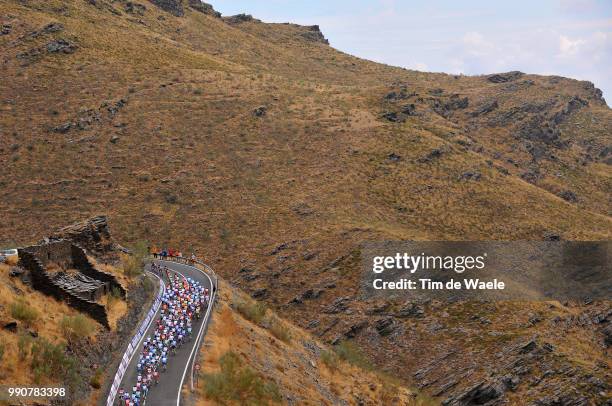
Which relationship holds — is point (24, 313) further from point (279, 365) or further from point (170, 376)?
point (279, 365)

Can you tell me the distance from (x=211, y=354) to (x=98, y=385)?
7.49 metres

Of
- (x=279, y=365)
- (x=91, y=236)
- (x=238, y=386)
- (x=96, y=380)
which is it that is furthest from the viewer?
(x=91, y=236)

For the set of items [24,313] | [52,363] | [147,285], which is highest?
[24,313]

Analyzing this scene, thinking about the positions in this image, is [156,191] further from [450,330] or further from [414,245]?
[450,330]

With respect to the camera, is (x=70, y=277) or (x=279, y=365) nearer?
(x=70, y=277)

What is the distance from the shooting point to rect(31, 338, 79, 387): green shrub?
29922mm

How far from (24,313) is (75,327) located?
102 inches

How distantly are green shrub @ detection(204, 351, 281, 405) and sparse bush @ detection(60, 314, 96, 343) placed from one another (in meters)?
6.40

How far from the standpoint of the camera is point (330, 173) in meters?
87.2

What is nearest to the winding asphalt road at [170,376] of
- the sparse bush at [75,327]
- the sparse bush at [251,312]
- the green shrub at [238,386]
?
the green shrub at [238,386]

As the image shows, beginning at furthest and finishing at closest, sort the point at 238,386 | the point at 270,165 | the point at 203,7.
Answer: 1. the point at 203,7
2. the point at 270,165
3. the point at 238,386

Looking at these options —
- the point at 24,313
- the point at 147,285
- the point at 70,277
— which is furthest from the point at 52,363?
the point at 147,285

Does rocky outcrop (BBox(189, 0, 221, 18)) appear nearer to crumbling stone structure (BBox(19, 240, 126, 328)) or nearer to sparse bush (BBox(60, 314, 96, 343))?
crumbling stone structure (BBox(19, 240, 126, 328))

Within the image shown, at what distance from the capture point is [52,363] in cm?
3045
